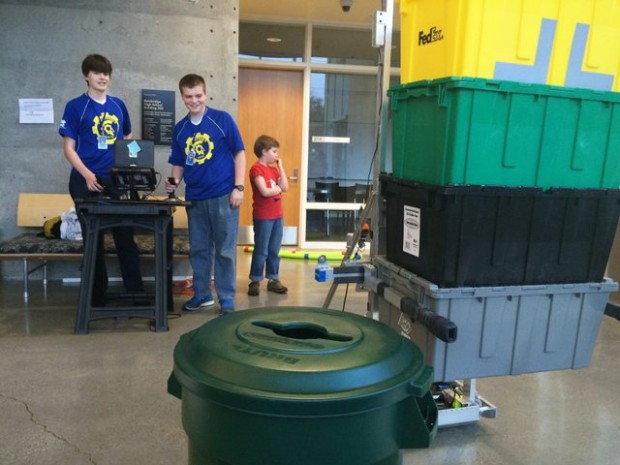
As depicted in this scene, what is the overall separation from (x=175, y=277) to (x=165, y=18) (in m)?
2.20

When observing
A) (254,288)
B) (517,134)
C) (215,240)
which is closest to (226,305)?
(215,240)

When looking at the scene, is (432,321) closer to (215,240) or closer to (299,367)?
(299,367)

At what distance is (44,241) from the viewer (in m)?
4.09

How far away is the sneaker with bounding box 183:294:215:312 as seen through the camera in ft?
12.8

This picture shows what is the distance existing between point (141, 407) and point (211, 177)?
163cm

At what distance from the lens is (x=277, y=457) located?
907 millimetres

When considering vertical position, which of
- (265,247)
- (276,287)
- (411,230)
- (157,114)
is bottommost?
(276,287)

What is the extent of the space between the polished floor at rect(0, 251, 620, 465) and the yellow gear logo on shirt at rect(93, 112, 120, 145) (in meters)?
1.25

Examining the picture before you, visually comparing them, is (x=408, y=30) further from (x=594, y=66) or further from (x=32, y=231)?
(x=32, y=231)

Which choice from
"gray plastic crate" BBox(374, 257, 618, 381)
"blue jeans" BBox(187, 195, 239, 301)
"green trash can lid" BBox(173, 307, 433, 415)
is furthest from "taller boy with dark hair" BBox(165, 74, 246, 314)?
"green trash can lid" BBox(173, 307, 433, 415)

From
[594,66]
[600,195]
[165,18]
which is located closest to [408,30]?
[594,66]

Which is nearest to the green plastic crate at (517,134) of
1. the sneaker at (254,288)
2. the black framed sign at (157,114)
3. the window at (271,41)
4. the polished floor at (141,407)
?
the polished floor at (141,407)

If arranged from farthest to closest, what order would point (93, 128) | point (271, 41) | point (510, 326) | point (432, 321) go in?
1. point (271, 41)
2. point (93, 128)
3. point (510, 326)
4. point (432, 321)

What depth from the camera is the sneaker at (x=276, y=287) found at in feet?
14.7
